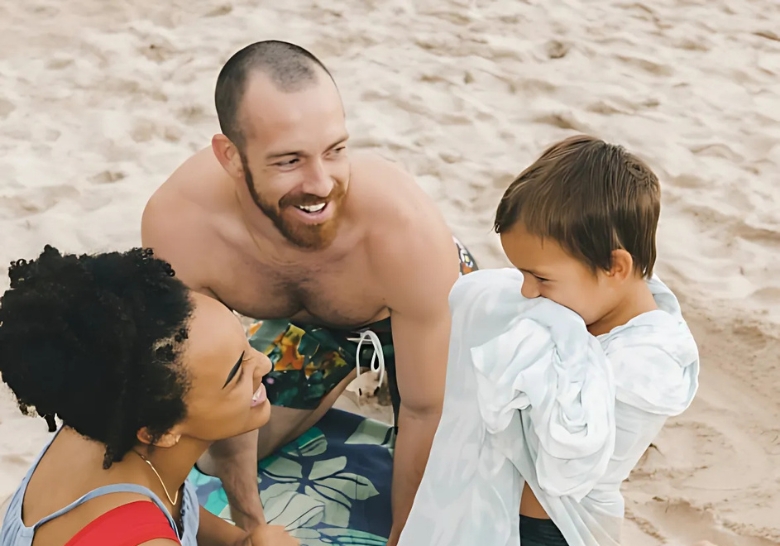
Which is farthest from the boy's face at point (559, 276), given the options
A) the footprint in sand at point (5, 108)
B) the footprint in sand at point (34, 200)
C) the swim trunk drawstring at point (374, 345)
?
the footprint in sand at point (5, 108)

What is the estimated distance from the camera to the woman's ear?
A: 4.44 ft

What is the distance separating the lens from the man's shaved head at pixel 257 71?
176 cm

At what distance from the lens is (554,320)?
1.34 m

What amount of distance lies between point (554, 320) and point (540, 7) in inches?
131

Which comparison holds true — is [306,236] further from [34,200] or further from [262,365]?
[34,200]

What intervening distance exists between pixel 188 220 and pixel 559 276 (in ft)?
3.05

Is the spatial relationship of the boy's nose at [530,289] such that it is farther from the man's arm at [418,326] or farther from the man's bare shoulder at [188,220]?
the man's bare shoulder at [188,220]

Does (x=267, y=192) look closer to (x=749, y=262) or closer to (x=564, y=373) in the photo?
(x=564, y=373)

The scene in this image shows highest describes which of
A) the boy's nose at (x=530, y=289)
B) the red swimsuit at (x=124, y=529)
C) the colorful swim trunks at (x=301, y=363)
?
the boy's nose at (x=530, y=289)

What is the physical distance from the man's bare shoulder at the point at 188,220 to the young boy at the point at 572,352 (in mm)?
721

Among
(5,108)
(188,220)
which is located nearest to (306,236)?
(188,220)

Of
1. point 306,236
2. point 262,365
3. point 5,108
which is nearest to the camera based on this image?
point 262,365

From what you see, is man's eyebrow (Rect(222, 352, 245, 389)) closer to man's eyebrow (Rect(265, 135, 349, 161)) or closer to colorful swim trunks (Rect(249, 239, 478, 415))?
man's eyebrow (Rect(265, 135, 349, 161))

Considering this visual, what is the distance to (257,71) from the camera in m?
1.76
